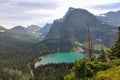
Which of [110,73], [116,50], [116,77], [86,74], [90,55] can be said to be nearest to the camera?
[116,77]

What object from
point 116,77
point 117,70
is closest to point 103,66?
point 117,70

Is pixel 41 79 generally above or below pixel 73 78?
below

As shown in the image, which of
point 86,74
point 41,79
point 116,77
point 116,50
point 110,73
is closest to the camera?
point 116,77

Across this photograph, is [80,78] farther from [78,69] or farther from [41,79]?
[41,79]

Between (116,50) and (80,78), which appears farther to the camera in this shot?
(116,50)

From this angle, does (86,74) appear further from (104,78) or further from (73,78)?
(104,78)

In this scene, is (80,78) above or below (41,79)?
above

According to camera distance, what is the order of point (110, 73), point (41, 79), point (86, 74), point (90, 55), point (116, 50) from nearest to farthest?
point (110, 73) < point (86, 74) < point (90, 55) < point (116, 50) < point (41, 79)

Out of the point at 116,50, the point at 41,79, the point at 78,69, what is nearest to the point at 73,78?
the point at 78,69

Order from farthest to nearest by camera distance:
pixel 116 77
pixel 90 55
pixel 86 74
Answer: pixel 90 55
pixel 86 74
pixel 116 77
